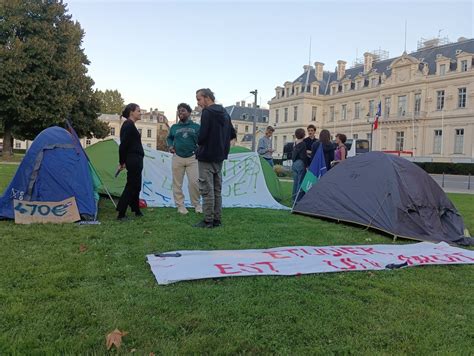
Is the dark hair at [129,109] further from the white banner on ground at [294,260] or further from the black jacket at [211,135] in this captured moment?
the white banner on ground at [294,260]

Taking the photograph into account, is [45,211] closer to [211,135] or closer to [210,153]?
[210,153]

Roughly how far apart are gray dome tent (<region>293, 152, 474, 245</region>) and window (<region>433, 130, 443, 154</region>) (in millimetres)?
48842

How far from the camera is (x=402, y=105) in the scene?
55.7 metres

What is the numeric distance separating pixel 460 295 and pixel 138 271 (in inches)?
110

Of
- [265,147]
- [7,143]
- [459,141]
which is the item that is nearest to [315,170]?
[265,147]

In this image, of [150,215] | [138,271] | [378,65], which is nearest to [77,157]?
[150,215]

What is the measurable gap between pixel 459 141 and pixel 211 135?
165 feet

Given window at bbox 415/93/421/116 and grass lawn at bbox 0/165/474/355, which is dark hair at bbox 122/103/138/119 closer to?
grass lawn at bbox 0/165/474/355

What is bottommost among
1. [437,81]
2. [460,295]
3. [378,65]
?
[460,295]

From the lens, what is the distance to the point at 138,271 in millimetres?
3795

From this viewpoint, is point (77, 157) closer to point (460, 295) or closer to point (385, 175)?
point (385, 175)

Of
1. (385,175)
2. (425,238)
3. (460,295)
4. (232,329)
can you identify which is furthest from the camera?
(385,175)

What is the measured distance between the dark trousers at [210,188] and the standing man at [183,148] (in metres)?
1.12

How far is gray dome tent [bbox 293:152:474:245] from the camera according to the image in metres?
6.17
